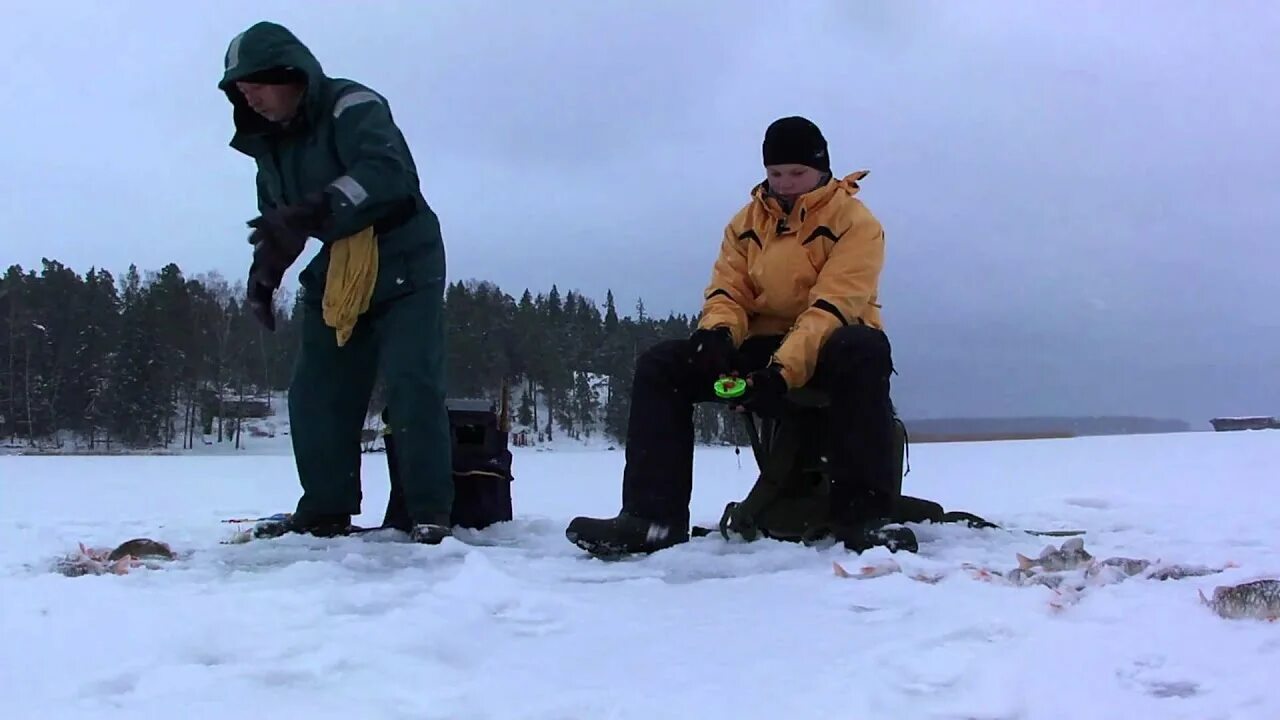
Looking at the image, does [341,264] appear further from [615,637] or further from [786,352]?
[615,637]

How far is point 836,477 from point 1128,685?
1.53m

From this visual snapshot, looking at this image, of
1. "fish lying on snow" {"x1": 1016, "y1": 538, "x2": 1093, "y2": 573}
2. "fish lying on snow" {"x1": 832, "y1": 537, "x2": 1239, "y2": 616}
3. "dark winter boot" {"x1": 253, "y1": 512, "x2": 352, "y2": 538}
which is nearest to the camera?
"fish lying on snow" {"x1": 832, "y1": 537, "x2": 1239, "y2": 616}

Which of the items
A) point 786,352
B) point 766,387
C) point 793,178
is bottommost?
point 766,387

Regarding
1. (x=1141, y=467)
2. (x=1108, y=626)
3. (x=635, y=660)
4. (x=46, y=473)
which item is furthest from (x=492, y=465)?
(x=46, y=473)

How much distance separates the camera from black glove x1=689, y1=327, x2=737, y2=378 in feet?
9.87

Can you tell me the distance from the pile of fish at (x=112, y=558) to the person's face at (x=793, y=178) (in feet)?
7.25

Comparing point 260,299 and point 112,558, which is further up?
point 260,299

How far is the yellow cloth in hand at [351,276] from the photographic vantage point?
3297mm

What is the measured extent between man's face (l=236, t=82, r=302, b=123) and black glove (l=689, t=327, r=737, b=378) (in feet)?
5.28

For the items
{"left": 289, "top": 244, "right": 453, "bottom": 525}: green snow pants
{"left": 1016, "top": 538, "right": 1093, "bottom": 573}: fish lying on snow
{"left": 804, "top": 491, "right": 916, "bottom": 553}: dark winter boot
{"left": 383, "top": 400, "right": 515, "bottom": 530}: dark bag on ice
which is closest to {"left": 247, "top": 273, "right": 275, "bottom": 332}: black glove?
{"left": 289, "top": 244, "right": 453, "bottom": 525}: green snow pants

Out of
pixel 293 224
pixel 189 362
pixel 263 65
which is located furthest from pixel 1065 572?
pixel 189 362

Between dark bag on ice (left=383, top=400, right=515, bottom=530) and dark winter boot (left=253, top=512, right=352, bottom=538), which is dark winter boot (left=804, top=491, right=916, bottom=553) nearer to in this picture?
dark bag on ice (left=383, top=400, right=515, bottom=530)

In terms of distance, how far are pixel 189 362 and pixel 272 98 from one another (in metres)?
44.2

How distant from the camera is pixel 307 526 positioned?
348 centimetres
